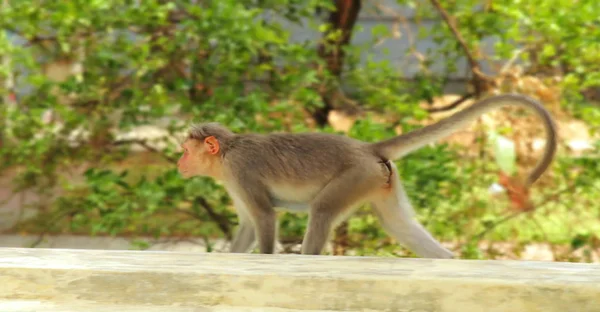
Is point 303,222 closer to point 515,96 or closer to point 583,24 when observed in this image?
point 515,96

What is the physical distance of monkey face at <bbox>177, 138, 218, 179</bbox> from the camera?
3.92 meters

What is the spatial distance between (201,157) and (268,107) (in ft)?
7.40

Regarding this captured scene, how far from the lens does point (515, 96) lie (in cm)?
367

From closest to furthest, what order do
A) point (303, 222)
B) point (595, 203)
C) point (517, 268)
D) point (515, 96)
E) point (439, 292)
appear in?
point (439, 292), point (517, 268), point (515, 96), point (303, 222), point (595, 203)

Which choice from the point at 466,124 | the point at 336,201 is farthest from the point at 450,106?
the point at 336,201

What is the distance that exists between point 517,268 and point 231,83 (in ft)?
11.8

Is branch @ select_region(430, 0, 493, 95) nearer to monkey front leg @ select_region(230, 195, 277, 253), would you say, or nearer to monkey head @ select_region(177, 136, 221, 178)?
monkey head @ select_region(177, 136, 221, 178)

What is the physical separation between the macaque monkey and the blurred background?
67.5 inches

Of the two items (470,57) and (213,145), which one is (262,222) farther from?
(470,57)

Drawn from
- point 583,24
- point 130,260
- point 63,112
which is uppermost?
point 583,24

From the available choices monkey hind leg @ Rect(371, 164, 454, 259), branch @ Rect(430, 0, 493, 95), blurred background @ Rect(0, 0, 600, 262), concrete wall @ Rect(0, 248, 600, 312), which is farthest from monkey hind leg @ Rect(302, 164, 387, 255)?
branch @ Rect(430, 0, 493, 95)

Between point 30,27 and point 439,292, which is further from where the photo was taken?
point 30,27

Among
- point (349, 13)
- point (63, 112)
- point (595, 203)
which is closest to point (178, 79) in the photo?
point (63, 112)

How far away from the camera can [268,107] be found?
6152 mm
